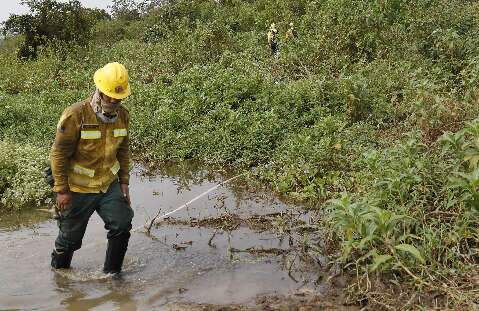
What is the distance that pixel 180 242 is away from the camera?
567 centimetres

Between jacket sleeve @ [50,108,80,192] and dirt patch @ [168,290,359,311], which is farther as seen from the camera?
jacket sleeve @ [50,108,80,192]

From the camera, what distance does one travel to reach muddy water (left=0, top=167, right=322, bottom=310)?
4508 mm

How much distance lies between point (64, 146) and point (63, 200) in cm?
46

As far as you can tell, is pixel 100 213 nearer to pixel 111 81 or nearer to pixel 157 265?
pixel 157 265

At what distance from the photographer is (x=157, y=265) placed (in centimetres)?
517

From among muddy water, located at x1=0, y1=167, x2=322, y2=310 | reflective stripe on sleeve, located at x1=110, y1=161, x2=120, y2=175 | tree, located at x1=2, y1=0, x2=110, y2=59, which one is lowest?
muddy water, located at x1=0, y1=167, x2=322, y2=310

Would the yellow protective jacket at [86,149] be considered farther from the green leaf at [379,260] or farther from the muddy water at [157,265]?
the green leaf at [379,260]

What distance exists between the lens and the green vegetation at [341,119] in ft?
14.0

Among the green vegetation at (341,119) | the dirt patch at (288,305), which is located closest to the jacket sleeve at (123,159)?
the dirt patch at (288,305)

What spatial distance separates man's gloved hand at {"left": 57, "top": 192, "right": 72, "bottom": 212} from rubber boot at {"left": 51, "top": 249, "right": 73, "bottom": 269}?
20.9 inches

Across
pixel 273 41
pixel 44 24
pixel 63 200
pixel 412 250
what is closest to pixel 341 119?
pixel 412 250

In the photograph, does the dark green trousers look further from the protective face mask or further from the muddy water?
the protective face mask

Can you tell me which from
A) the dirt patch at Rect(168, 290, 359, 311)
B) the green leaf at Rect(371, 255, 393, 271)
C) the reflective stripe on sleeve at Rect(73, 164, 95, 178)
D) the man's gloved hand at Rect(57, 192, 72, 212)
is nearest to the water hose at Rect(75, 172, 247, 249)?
the man's gloved hand at Rect(57, 192, 72, 212)

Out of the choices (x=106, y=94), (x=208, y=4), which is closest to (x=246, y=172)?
(x=106, y=94)
